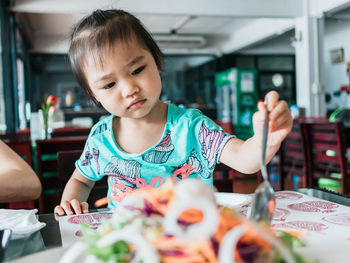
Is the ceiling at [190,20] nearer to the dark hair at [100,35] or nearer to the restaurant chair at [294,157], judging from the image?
the dark hair at [100,35]

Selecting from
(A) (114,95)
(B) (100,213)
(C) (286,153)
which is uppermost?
(A) (114,95)

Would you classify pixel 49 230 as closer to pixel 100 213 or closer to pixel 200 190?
pixel 100 213

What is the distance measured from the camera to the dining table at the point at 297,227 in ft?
1.57

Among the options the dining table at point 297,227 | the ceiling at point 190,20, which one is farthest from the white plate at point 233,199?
the ceiling at point 190,20

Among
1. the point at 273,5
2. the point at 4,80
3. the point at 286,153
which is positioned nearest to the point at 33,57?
the point at 4,80

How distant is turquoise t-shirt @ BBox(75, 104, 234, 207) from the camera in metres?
1.02

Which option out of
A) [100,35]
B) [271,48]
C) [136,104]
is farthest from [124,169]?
[271,48]

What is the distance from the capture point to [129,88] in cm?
84

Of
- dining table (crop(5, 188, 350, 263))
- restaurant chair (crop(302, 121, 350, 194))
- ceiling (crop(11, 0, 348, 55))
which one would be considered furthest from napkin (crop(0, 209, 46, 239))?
restaurant chair (crop(302, 121, 350, 194))

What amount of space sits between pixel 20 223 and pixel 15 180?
0.29m

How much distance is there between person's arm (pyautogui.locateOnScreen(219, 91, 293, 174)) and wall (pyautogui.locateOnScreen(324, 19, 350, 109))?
25.6 feet

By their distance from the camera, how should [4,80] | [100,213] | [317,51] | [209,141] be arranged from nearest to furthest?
1. [100,213]
2. [209,141]
3. [4,80]
4. [317,51]

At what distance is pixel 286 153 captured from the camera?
3.71m

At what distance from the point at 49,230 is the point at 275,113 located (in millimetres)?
449
